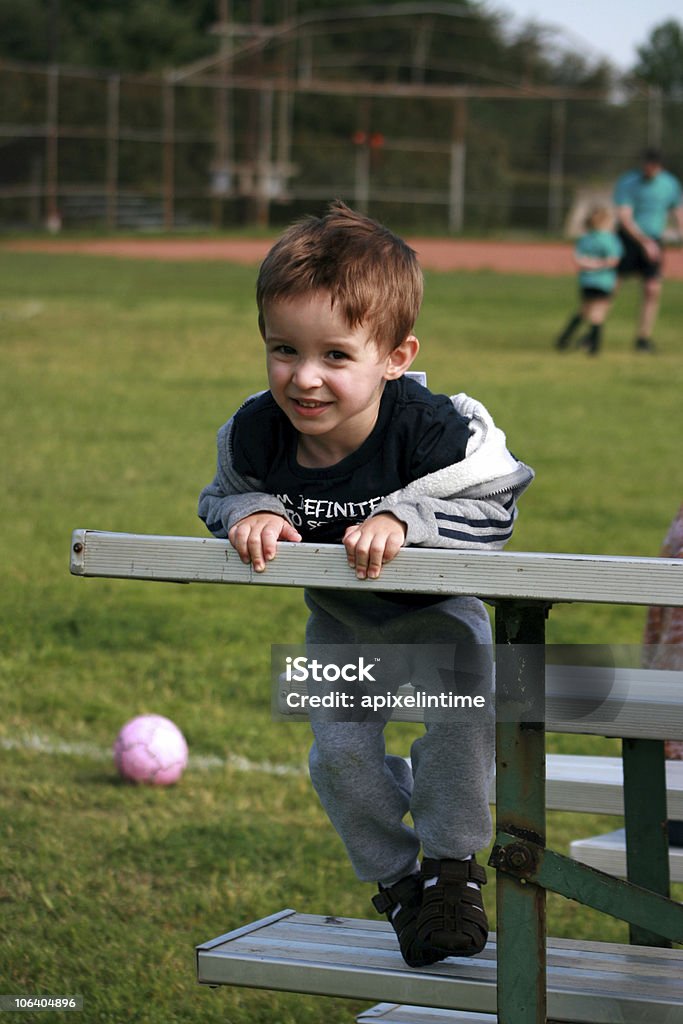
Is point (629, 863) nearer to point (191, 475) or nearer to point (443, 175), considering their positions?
point (191, 475)

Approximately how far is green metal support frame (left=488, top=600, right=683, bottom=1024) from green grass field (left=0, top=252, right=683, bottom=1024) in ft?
3.90

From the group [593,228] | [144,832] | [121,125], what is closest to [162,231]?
[121,125]

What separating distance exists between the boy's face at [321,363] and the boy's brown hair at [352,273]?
0.02 meters

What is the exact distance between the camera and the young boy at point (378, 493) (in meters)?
2.58

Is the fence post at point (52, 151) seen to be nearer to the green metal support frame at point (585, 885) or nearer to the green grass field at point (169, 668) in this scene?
the green grass field at point (169, 668)

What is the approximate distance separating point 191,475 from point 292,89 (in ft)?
98.3

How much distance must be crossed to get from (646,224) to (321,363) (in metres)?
16.9

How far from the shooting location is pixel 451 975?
8.50 ft

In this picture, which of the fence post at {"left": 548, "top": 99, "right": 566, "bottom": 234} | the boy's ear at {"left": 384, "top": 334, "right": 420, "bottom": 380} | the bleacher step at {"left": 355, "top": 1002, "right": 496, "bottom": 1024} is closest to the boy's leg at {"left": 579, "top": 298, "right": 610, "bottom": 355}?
the bleacher step at {"left": 355, "top": 1002, "right": 496, "bottom": 1024}

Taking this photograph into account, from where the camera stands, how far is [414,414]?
274cm

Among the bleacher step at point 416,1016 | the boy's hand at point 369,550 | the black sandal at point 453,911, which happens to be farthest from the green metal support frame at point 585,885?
the bleacher step at point 416,1016

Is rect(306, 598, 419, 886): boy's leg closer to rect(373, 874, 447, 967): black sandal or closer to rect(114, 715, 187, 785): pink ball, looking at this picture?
rect(373, 874, 447, 967): black sandal

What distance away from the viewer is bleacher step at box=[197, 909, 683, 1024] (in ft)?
8.04

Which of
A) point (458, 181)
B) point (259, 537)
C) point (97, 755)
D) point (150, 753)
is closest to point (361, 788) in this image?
point (259, 537)
